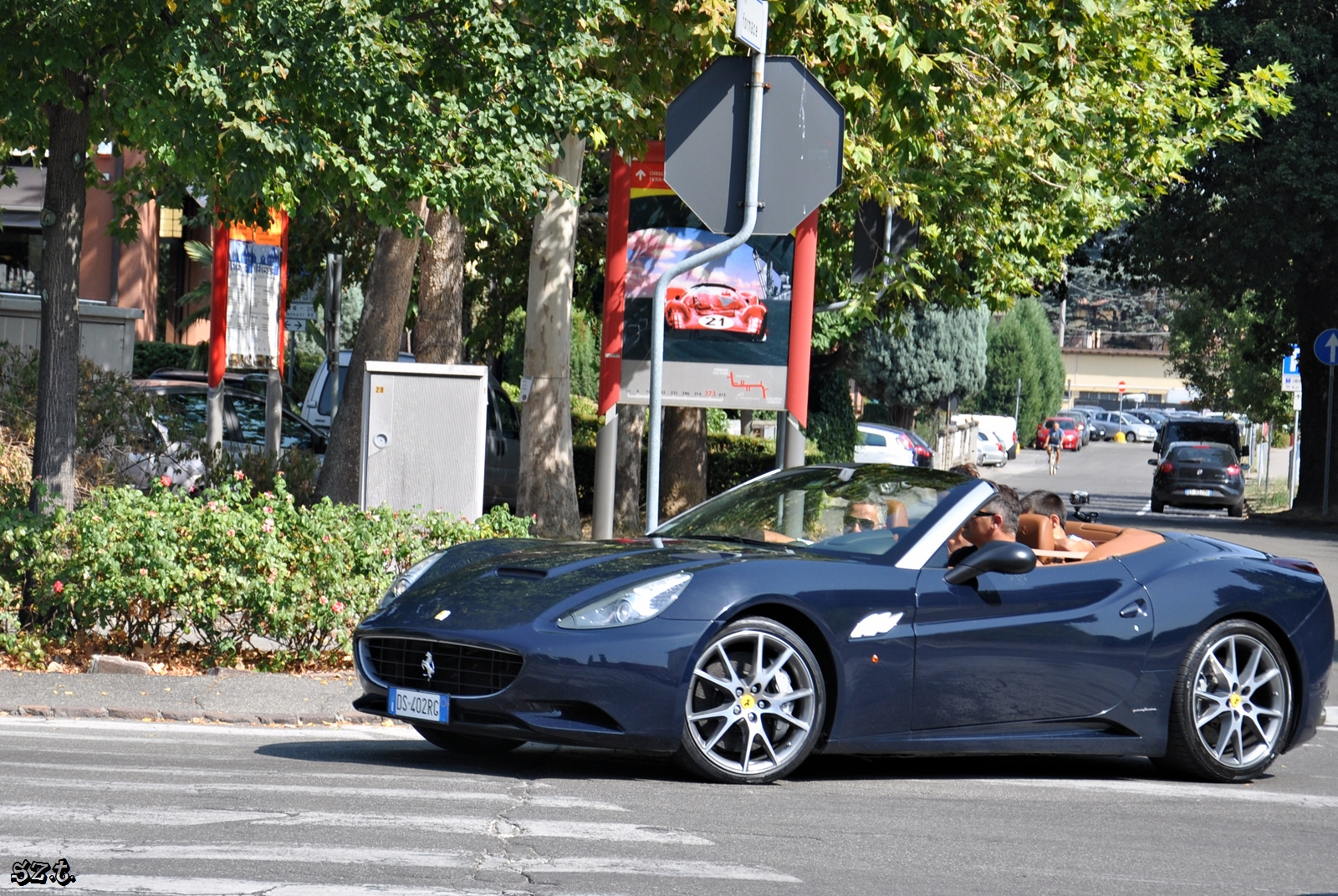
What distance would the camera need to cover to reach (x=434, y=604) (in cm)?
679

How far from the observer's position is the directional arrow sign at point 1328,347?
97.3 ft

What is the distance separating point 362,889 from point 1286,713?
468 centimetres

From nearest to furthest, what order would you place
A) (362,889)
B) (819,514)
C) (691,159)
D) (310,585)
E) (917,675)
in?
(362,889) → (917,675) → (819,514) → (691,159) → (310,585)

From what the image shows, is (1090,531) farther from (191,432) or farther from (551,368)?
(191,432)

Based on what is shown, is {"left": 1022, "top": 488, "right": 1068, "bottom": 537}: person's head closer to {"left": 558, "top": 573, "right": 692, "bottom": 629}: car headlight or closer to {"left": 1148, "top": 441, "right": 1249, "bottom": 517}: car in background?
{"left": 558, "top": 573, "right": 692, "bottom": 629}: car headlight

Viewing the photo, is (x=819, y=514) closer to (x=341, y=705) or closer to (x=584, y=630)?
(x=584, y=630)

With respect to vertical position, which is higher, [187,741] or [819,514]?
[819,514]

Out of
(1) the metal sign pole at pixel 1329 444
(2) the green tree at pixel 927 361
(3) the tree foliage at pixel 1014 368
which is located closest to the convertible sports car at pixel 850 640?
(1) the metal sign pole at pixel 1329 444

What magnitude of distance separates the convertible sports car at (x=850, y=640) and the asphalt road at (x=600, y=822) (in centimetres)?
22

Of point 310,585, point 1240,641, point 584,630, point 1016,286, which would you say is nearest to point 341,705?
point 310,585

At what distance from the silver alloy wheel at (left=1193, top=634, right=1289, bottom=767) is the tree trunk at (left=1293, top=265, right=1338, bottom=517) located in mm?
26156

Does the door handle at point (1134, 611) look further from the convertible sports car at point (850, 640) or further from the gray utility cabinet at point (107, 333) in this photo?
the gray utility cabinet at point (107, 333)

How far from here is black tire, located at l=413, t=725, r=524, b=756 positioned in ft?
23.8

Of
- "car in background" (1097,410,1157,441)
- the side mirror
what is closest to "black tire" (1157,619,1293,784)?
the side mirror
